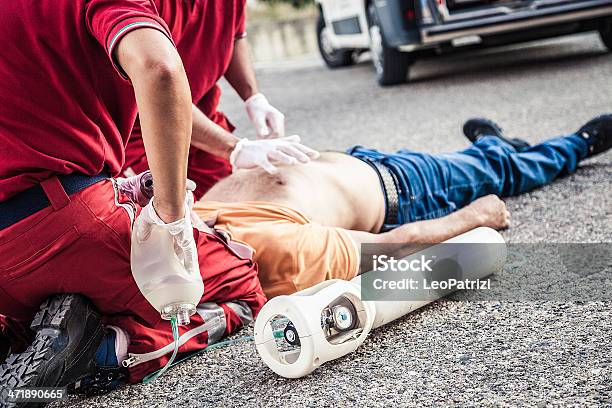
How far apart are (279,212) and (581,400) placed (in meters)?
1.20

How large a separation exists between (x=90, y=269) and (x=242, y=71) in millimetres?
1584

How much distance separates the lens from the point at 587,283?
262 cm

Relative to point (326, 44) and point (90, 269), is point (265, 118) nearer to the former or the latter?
point (90, 269)

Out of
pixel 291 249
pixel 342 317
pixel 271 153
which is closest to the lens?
pixel 342 317

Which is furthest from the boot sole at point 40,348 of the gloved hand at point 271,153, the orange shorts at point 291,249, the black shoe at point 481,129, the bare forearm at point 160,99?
the black shoe at point 481,129

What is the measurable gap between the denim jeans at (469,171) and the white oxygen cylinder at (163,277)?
117 centimetres

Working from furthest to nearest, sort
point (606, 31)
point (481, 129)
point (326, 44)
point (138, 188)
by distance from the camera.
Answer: point (326, 44)
point (606, 31)
point (481, 129)
point (138, 188)

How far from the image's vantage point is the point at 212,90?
3.59 m

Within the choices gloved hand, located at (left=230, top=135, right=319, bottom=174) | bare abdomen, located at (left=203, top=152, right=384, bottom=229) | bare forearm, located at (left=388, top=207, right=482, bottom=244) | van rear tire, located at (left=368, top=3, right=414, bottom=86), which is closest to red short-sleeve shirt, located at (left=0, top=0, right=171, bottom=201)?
gloved hand, located at (left=230, top=135, right=319, bottom=174)

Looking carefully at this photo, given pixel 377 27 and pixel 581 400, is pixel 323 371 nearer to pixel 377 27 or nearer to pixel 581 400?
pixel 581 400

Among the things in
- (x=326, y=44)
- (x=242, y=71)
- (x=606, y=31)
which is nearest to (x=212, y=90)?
(x=242, y=71)

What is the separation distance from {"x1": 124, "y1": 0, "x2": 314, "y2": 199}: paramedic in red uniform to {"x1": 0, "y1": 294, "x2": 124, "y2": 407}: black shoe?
890mm

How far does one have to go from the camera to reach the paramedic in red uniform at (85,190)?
6.13 feet

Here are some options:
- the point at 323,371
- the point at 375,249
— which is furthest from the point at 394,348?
the point at 375,249
